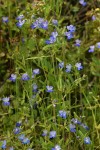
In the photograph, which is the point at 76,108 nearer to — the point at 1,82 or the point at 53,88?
the point at 53,88

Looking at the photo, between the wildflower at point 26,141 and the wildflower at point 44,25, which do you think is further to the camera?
the wildflower at point 44,25

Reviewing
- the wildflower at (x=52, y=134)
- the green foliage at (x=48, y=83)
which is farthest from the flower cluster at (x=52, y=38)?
the wildflower at (x=52, y=134)

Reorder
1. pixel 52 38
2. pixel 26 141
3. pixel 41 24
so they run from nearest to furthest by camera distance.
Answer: pixel 26 141
pixel 52 38
pixel 41 24

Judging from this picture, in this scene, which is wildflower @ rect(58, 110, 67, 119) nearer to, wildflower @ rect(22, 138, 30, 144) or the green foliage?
the green foliage

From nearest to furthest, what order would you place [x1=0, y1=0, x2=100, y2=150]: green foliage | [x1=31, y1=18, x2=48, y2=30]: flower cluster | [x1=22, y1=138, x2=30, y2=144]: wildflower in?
1. [x1=22, y1=138, x2=30, y2=144]: wildflower
2. [x1=0, y1=0, x2=100, y2=150]: green foliage
3. [x1=31, y1=18, x2=48, y2=30]: flower cluster

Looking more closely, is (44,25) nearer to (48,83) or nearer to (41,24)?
(41,24)

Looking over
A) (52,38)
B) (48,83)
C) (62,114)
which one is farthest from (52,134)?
(52,38)

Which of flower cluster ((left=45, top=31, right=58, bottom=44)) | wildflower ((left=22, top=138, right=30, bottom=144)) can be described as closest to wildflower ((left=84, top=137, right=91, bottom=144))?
wildflower ((left=22, top=138, right=30, bottom=144))

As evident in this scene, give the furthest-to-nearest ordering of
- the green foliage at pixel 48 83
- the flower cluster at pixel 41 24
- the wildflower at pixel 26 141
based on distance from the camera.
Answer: the flower cluster at pixel 41 24, the green foliage at pixel 48 83, the wildflower at pixel 26 141

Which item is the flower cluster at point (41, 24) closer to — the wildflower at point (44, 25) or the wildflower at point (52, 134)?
the wildflower at point (44, 25)

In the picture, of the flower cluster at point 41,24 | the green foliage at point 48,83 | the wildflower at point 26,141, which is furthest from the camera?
the flower cluster at point 41,24

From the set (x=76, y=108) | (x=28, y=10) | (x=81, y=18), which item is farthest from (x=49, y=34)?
(x=81, y=18)
